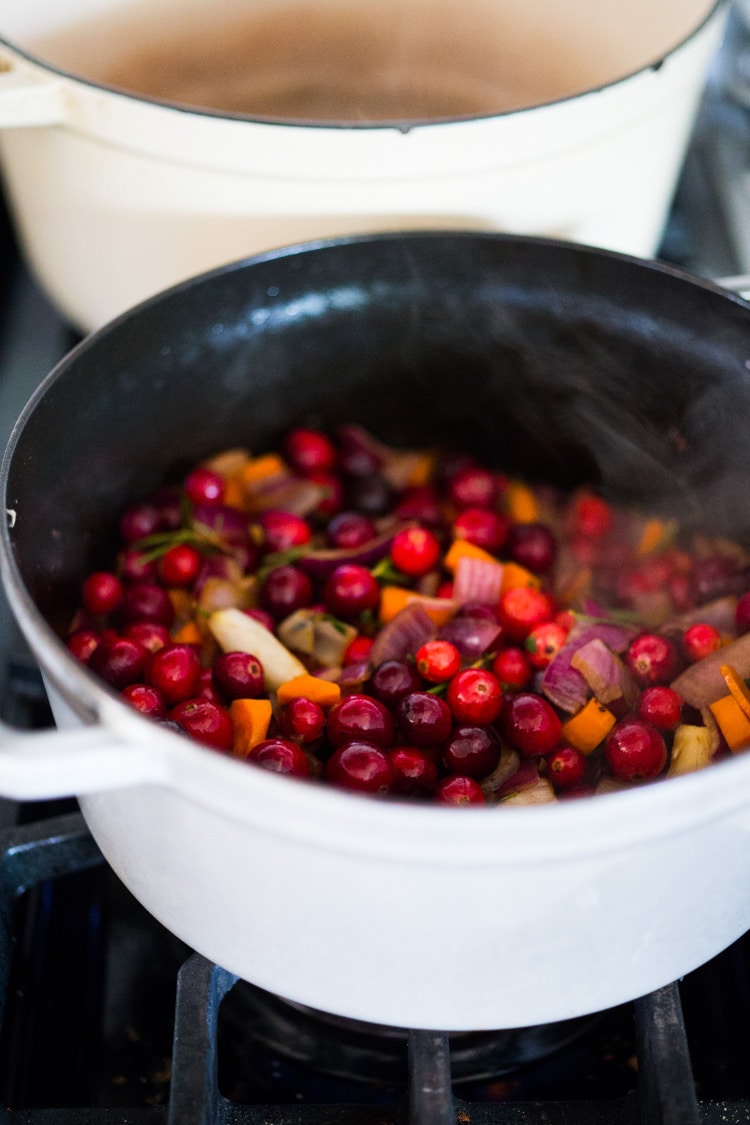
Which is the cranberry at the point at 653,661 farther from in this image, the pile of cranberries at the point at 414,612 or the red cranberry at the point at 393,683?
the red cranberry at the point at 393,683

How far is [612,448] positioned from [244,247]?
442 mm

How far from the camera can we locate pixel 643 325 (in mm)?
992

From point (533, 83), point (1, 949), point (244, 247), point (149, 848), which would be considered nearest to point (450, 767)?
point (149, 848)

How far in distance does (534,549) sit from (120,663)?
17.8 inches

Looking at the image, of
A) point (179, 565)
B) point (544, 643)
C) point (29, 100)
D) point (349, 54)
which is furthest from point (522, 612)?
point (349, 54)

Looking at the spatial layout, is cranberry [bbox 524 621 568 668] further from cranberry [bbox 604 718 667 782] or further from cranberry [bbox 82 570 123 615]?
cranberry [bbox 82 570 123 615]

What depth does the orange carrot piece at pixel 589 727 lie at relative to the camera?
870 millimetres

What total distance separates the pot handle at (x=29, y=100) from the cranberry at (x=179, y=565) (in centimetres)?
42

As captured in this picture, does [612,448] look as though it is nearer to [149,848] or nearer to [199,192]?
[199,192]

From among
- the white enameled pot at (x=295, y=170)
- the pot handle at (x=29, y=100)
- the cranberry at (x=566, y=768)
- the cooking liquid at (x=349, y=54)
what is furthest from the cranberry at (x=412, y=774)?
the cooking liquid at (x=349, y=54)

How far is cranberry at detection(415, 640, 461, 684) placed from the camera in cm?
91

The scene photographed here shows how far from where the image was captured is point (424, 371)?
43.7 inches

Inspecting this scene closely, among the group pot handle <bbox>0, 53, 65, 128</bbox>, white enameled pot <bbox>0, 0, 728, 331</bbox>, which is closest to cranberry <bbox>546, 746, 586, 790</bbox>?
white enameled pot <bbox>0, 0, 728, 331</bbox>

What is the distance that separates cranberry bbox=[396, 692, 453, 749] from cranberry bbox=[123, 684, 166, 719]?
7.9 inches
